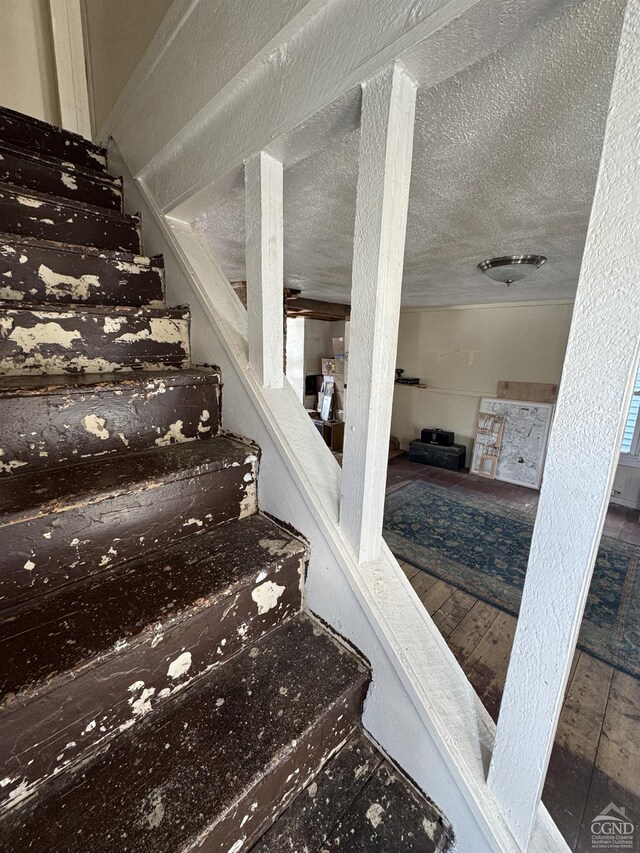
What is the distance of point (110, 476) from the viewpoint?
745 millimetres

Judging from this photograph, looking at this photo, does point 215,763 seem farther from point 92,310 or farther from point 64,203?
point 64,203

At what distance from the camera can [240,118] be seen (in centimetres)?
81

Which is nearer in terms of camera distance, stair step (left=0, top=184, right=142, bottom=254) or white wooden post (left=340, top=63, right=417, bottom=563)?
white wooden post (left=340, top=63, right=417, bottom=563)

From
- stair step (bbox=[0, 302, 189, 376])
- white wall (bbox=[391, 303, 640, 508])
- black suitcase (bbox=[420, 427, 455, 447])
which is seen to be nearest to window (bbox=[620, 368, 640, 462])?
white wall (bbox=[391, 303, 640, 508])

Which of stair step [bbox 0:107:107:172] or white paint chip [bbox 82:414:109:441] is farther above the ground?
stair step [bbox 0:107:107:172]

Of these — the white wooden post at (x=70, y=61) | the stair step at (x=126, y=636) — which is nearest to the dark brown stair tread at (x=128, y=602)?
the stair step at (x=126, y=636)

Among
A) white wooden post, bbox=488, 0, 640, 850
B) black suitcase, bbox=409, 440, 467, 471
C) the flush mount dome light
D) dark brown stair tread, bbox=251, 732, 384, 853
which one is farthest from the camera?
black suitcase, bbox=409, 440, 467, 471

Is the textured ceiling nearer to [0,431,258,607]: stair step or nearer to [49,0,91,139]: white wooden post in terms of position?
[0,431,258,607]: stair step

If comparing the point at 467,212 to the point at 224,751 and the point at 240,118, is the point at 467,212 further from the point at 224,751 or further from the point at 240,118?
the point at 224,751

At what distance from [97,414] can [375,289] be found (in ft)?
2.32

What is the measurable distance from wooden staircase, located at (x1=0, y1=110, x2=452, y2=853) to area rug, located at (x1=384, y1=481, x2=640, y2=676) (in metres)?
1.98

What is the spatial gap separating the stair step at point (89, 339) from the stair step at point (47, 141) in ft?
3.32

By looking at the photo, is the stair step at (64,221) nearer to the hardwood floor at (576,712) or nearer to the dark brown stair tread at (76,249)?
the dark brown stair tread at (76,249)

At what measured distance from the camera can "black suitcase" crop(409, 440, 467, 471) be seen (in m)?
4.75
